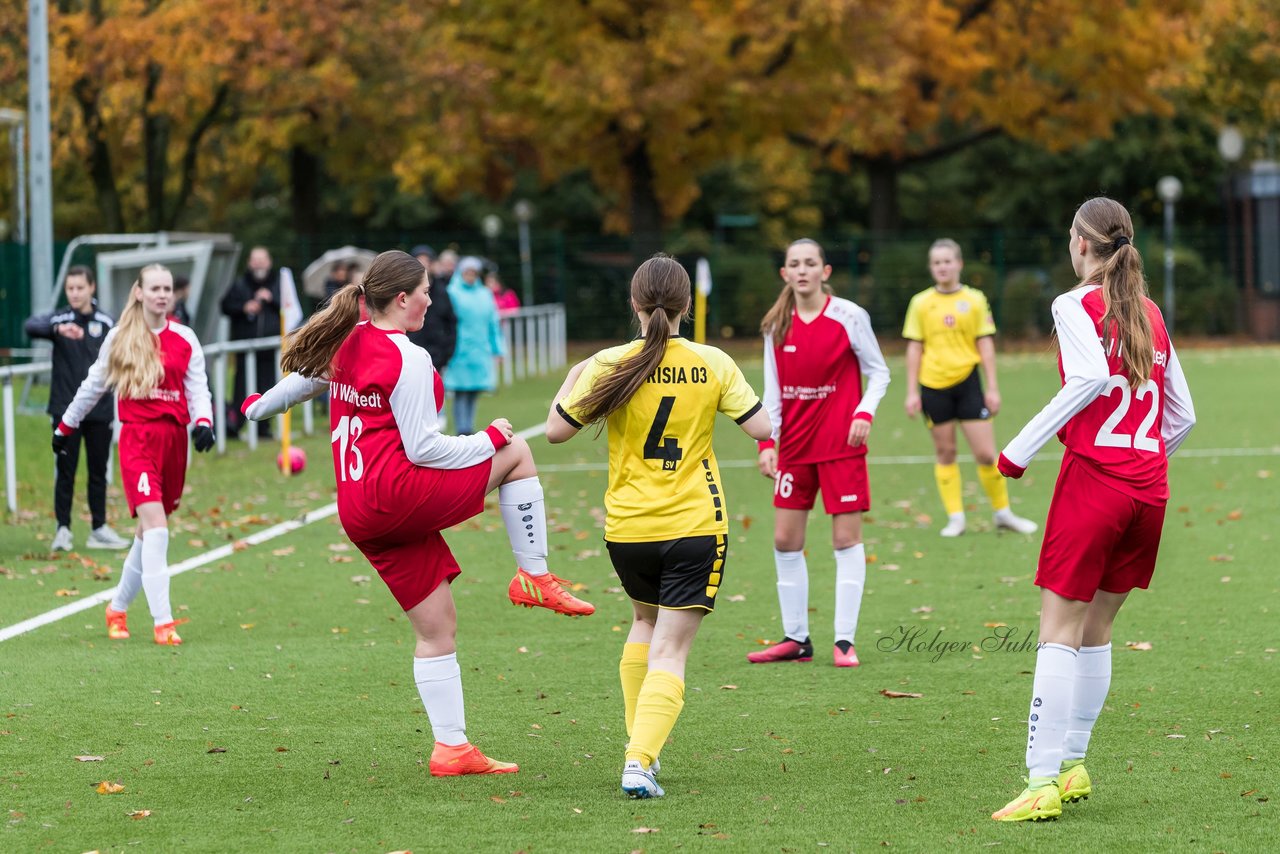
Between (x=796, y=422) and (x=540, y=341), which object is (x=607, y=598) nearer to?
(x=796, y=422)

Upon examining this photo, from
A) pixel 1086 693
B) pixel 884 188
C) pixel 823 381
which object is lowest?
pixel 1086 693

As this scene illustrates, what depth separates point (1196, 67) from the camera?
40344mm

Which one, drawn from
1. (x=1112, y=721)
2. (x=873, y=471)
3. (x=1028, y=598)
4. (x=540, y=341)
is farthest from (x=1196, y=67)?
(x=1112, y=721)

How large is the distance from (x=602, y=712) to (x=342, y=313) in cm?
218

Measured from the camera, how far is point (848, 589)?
7949mm

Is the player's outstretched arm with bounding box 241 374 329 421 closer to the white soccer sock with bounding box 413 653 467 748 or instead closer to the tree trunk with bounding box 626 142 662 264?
the white soccer sock with bounding box 413 653 467 748

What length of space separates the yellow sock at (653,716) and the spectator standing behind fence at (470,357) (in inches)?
A: 476

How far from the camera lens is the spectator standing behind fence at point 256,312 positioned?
19641mm

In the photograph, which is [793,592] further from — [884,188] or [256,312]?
[884,188]

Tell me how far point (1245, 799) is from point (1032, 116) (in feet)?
124

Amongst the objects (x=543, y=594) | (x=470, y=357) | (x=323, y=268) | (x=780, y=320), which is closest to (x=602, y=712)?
(x=543, y=594)

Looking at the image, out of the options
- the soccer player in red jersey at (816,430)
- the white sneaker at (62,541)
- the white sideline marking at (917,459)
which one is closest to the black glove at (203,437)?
the soccer player in red jersey at (816,430)

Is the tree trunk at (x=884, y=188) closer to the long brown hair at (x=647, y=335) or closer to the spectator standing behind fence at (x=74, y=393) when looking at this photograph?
the spectator standing behind fence at (x=74, y=393)

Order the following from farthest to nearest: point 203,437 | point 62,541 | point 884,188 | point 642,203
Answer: point 884,188, point 642,203, point 62,541, point 203,437
